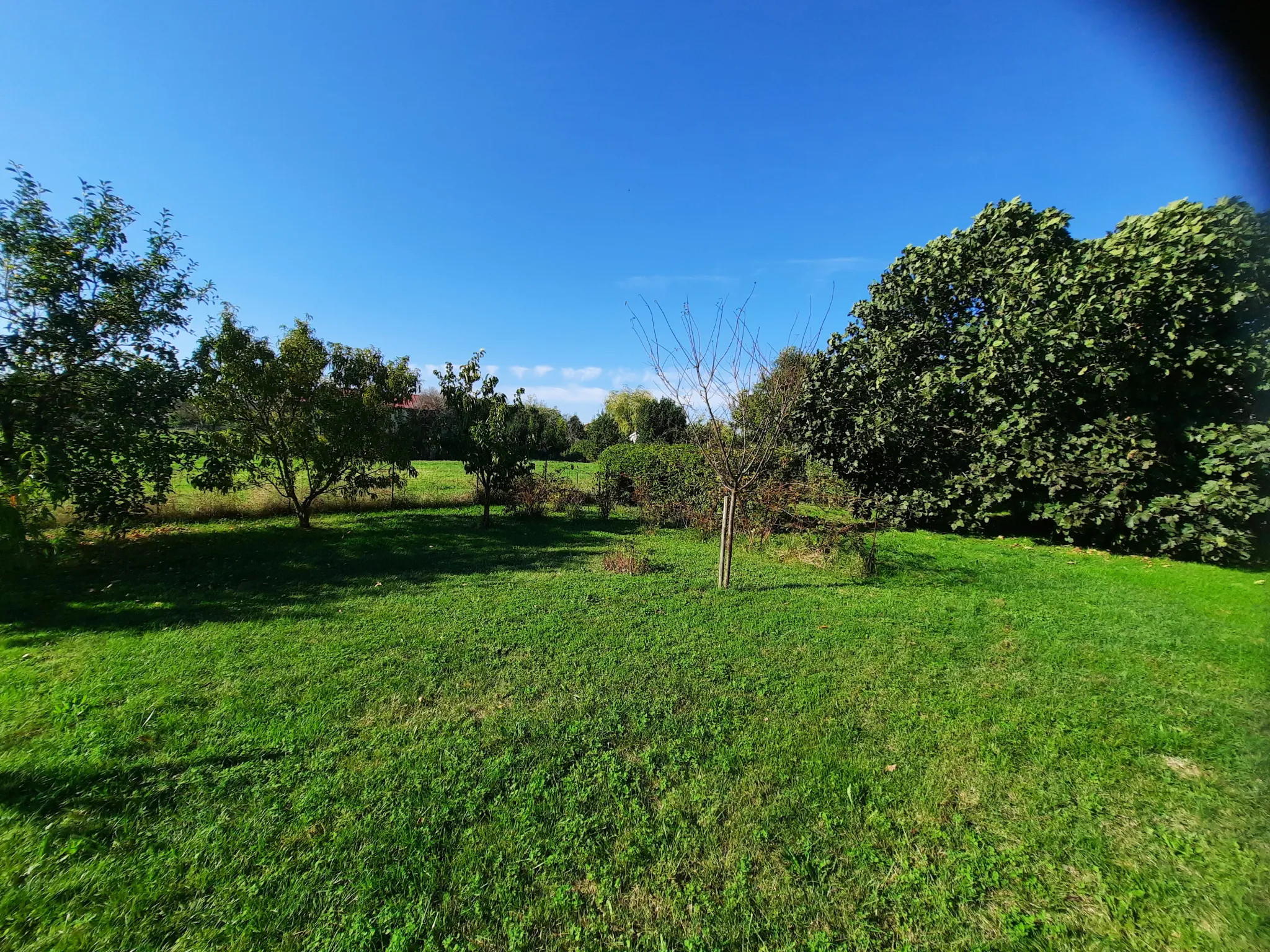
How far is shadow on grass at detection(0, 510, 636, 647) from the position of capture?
510 centimetres

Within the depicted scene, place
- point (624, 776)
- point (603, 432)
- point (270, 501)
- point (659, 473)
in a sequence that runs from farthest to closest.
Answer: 1. point (603, 432)
2. point (659, 473)
3. point (270, 501)
4. point (624, 776)

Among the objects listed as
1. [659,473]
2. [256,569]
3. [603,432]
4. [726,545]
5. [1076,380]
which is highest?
[603,432]

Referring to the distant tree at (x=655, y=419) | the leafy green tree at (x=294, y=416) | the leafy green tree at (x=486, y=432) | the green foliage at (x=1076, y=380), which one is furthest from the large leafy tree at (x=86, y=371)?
the distant tree at (x=655, y=419)

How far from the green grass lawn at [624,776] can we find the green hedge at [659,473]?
6439mm

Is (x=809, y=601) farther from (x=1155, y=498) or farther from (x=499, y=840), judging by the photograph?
(x=1155, y=498)

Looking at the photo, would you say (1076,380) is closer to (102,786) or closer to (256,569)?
(102,786)

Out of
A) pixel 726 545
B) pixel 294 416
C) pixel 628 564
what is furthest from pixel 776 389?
pixel 294 416

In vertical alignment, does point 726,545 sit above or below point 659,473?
below

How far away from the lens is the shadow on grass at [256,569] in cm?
510

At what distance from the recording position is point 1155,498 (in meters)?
8.41

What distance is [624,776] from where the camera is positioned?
2.71 meters

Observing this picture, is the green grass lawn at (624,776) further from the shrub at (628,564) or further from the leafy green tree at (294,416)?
the leafy green tree at (294,416)

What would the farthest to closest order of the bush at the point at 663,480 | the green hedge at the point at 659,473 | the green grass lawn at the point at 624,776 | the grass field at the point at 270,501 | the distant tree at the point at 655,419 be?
the distant tree at the point at 655,419 < the green hedge at the point at 659,473 < the bush at the point at 663,480 < the grass field at the point at 270,501 < the green grass lawn at the point at 624,776

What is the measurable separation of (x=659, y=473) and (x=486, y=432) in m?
4.53
